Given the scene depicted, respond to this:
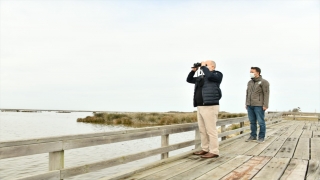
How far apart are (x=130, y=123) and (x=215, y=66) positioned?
2864 centimetres

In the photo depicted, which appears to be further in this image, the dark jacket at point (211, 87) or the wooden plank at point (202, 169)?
the dark jacket at point (211, 87)

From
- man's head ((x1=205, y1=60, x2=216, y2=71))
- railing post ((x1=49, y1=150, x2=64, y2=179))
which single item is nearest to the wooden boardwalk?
railing post ((x1=49, y1=150, x2=64, y2=179))

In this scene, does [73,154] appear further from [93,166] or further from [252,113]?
[93,166]

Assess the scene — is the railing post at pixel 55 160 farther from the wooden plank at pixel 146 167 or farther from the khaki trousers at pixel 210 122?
the khaki trousers at pixel 210 122

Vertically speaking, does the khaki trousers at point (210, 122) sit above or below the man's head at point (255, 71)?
below

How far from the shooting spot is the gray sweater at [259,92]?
7781 mm

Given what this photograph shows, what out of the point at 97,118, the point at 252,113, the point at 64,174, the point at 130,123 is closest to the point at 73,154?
the point at 252,113

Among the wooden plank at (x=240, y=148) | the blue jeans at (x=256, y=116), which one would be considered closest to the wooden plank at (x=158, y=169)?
the wooden plank at (x=240, y=148)

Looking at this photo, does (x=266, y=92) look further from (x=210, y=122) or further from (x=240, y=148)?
(x=210, y=122)

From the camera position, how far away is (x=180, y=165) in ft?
16.6

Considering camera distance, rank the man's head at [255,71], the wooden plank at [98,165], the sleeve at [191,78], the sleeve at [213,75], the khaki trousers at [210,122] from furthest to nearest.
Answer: the man's head at [255,71]
the sleeve at [191,78]
the khaki trousers at [210,122]
the sleeve at [213,75]
the wooden plank at [98,165]

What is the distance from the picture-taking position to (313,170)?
15.6 ft

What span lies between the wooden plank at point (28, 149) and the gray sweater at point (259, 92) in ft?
19.4

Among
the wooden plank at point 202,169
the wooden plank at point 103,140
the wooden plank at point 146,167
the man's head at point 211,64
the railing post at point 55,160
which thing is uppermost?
the man's head at point 211,64
